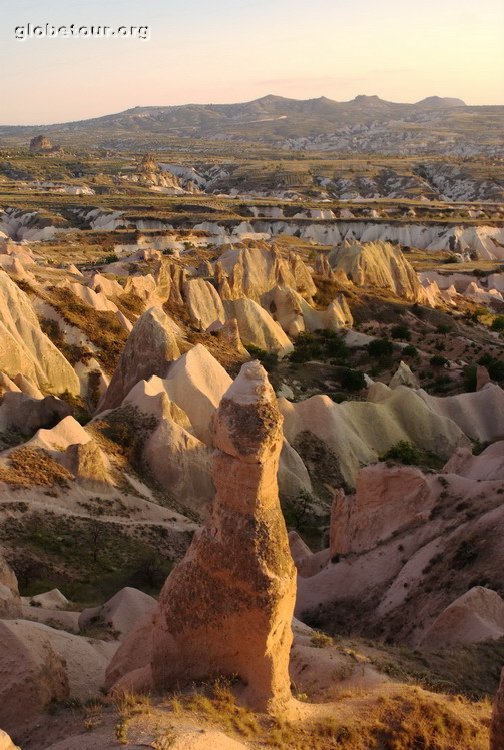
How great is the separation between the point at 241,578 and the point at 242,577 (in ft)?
0.07

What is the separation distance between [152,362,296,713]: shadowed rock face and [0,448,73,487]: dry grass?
1202 cm

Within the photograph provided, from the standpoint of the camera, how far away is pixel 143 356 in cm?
3250

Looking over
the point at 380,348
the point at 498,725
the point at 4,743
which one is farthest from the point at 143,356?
the point at 4,743

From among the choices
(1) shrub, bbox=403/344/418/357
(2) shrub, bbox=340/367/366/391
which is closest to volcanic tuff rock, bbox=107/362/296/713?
(2) shrub, bbox=340/367/366/391

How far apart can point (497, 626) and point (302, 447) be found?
17380 millimetres

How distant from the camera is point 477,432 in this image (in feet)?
126

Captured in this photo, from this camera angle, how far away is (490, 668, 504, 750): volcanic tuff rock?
32.7ft

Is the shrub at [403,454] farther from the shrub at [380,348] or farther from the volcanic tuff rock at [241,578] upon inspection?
the volcanic tuff rock at [241,578]

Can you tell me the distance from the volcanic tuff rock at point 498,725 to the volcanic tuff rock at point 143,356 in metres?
23.6

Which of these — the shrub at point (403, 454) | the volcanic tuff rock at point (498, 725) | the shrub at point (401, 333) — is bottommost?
the shrub at point (403, 454)

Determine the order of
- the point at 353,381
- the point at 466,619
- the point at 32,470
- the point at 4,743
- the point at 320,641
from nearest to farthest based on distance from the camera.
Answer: the point at 4,743 → the point at 320,641 → the point at 466,619 → the point at 32,470 → the point at 353,381

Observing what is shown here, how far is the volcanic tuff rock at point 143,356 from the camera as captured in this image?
32344 mm

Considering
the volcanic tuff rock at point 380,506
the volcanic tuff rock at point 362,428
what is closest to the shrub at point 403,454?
the volcanic tuff rock at point 362,428

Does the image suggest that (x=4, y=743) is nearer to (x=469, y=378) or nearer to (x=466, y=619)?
(x=466, y=619)
